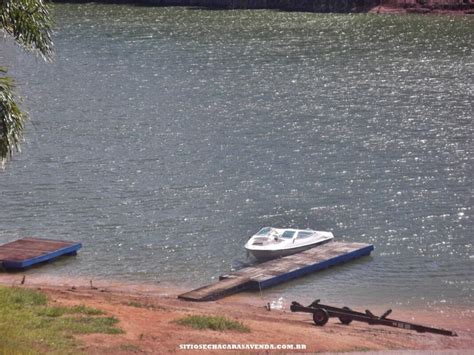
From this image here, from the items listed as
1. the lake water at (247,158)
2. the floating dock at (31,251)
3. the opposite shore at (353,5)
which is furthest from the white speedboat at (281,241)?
the opposite shore at (353,5)

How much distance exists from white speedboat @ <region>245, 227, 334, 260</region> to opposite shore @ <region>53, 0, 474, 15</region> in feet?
279

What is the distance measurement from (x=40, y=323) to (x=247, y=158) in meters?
29.9

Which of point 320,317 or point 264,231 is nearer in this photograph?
point 320,317

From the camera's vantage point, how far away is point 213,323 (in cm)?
2889

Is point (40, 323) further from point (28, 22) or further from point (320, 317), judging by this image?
point (320, 317)

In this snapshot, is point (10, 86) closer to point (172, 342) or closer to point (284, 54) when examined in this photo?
point (172, 342)

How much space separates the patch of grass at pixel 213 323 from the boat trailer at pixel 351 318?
317 cm

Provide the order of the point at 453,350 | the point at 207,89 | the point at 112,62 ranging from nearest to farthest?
the point at 453,350, the point at 207,89, the point at 112,62

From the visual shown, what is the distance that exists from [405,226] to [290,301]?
10506mm

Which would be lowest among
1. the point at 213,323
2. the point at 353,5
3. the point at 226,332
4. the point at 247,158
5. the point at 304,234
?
the point at 226,332

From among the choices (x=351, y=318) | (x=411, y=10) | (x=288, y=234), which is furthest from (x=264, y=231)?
(x=411, y=10)

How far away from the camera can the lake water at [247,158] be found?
41.0m

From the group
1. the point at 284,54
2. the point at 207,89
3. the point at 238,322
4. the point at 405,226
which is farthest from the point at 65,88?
the point at 238,322

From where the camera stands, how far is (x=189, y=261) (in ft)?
134
